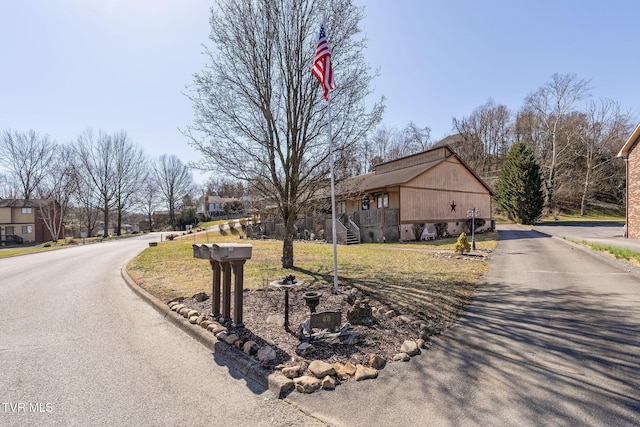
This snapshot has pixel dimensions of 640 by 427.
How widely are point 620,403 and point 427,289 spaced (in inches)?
177

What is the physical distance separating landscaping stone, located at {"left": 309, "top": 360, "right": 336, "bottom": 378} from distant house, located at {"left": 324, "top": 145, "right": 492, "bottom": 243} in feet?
55.8

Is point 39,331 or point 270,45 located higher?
point 270,45

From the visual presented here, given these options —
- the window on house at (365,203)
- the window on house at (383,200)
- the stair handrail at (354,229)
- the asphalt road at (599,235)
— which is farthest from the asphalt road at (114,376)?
the window on house at (365,203)

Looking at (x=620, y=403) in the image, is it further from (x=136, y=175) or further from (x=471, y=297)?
(x=136, y=175)

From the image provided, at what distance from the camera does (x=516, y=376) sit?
341 cm

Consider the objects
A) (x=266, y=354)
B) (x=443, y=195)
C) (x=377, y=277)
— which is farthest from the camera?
(x=443, y=195)

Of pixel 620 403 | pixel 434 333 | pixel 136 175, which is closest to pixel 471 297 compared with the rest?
pixel 434 333

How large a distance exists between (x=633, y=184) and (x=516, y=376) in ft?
74.8

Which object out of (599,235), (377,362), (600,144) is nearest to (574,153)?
(600,144)

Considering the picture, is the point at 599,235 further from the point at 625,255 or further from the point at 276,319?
the point at 276,319

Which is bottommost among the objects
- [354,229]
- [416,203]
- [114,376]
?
[114,376]

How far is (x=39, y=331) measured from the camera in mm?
5148

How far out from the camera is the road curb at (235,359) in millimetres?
3195

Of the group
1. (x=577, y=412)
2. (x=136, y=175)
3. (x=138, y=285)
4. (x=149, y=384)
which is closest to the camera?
(x=577, y=412)
